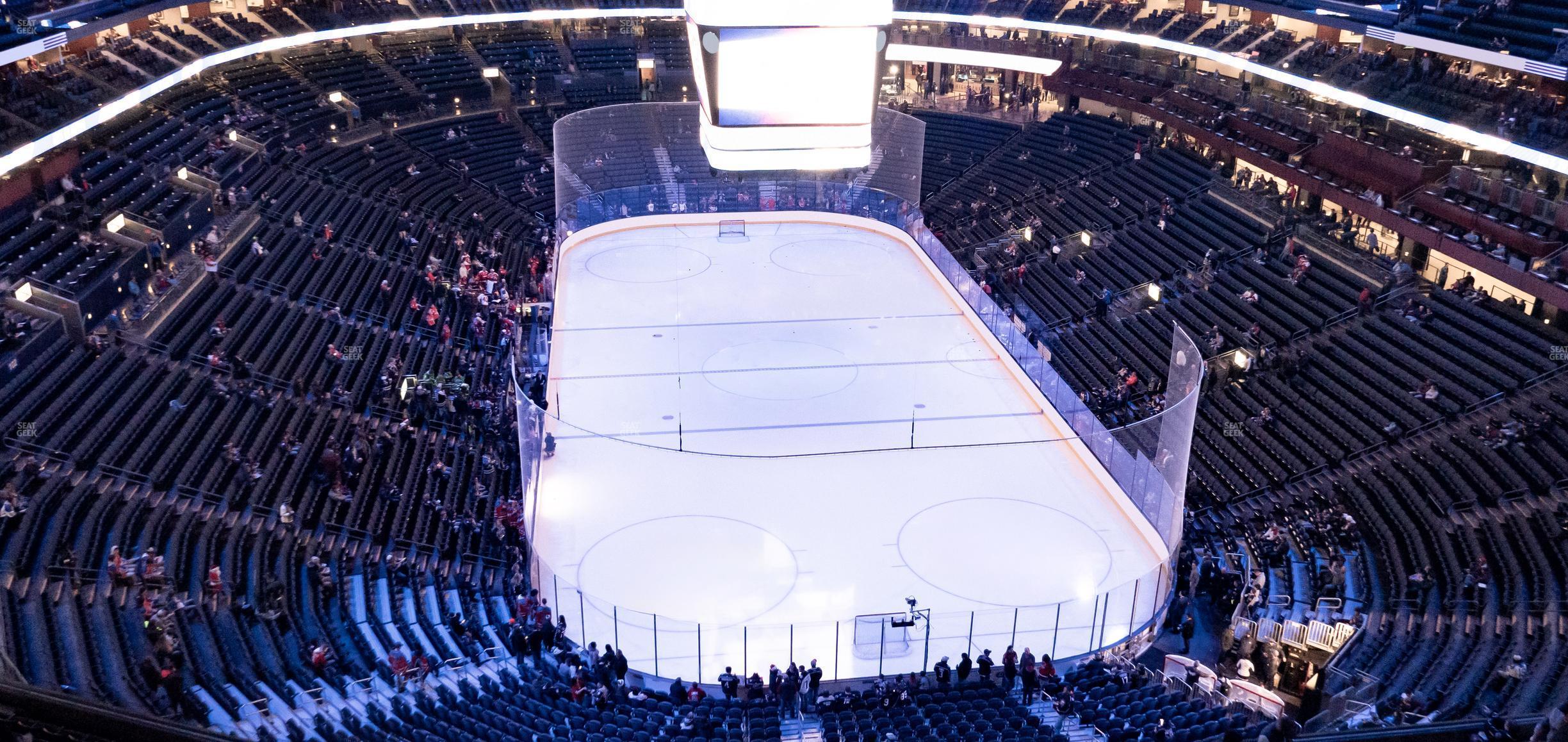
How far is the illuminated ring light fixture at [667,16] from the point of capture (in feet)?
71.9

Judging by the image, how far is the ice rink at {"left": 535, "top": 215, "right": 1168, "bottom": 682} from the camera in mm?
15406

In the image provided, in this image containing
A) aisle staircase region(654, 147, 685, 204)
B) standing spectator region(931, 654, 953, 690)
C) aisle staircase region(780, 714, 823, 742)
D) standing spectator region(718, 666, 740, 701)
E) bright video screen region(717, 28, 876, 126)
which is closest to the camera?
aisle staircase region(780, 714, 823, 742)

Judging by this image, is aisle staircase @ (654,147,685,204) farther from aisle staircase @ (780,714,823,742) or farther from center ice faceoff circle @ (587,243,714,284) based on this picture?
aisle staircase @ (780,714,823,742)

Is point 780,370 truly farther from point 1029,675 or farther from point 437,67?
point 437,67

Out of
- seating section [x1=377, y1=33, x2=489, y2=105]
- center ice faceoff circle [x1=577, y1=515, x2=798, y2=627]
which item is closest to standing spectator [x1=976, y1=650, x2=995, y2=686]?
center ice faceoff circle [x1=577, y1=515, x2=798, y2=627]

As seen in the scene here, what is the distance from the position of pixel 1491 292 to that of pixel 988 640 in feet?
43.2

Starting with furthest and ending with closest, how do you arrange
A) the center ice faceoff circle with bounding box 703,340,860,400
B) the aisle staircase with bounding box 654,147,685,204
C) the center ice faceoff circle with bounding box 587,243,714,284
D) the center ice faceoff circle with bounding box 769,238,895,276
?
the aisle staircase with bounding box 654,147,685,204 < the center ice faceoff circle with bounding box 769,238,895,276 < the center ice faceoff circle with bounding box 587,243,714,284 < the center ice faceoff circle with bounding box 703,340,860,400

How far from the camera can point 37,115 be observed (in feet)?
70.6

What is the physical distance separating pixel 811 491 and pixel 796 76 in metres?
6.70

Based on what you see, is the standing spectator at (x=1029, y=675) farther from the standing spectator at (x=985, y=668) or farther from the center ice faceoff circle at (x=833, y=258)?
the center ice faceoff circle at (x=833, y=258)

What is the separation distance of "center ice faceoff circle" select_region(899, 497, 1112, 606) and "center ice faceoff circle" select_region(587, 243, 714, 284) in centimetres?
1263

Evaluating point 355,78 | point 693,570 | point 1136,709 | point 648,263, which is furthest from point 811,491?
point 355,78

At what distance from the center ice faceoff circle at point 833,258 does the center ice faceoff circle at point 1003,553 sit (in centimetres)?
1184

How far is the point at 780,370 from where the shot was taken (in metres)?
24.0
